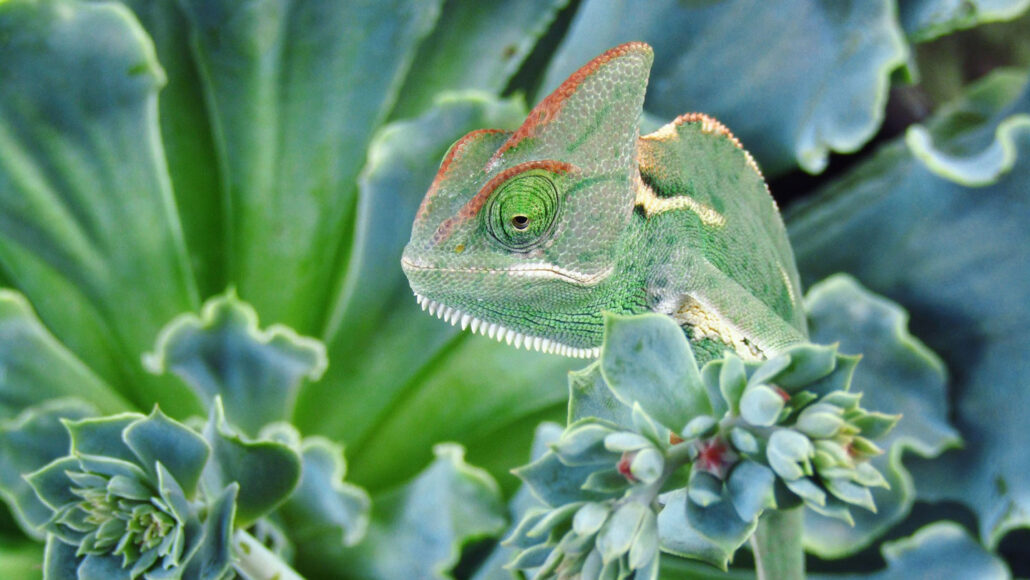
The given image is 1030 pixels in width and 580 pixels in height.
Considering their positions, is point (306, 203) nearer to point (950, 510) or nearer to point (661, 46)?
point (661, 46)

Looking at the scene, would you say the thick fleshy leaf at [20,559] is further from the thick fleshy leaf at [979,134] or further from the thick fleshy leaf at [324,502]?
the thick fleshy leaf at [979,134]

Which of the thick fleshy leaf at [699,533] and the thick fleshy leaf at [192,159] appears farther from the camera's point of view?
the thick fleshy leaf at [192,159]

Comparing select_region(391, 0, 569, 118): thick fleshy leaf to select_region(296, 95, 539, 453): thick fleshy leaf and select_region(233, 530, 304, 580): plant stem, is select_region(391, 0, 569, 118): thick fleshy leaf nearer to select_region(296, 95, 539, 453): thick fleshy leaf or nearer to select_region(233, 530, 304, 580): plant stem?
select_region(296, 95, 539, 453): thick fleshy leaf

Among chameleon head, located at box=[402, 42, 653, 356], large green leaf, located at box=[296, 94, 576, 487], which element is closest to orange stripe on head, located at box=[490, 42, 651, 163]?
chameleon head, located at box=[402, 42, 653, 356]

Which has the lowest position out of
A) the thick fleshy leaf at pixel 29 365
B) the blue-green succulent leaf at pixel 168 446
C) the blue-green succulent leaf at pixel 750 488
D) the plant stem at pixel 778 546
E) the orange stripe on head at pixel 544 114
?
the thick fleshy leaf at pixel 29 365

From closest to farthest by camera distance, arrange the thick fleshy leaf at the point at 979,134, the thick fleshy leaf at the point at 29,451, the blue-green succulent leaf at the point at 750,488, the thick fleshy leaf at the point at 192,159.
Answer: the blue-green succulent leaf at the point at 750,488, the thick fleshy leaf at the point at 29,451, the thick fleshy leaf at the point at 979,134, the thick fleshy leaf at the point at 192,159

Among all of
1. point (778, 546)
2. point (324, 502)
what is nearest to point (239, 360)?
point (324, 502)

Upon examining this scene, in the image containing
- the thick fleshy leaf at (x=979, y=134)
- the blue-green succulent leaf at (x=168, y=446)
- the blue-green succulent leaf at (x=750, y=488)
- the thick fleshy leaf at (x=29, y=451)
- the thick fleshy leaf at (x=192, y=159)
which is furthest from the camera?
the thick fleshy leaf at (x=192, y=159)

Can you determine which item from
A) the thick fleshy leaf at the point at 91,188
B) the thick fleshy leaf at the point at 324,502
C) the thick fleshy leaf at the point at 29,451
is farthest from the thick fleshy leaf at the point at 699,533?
the thick fleshy leaf at the point at 91,188
